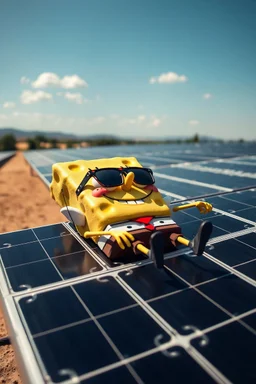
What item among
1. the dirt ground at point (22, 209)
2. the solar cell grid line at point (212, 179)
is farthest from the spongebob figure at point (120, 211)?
the solar cell grid line at point (212, 179)

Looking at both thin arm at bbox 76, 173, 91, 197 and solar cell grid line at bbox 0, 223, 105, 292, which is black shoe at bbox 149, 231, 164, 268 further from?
thin arm at bbox 76, 173, 91, 197

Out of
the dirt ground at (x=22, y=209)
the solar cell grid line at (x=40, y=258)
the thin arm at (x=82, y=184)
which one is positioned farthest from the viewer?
the dirt ground at (x=22, y=209)

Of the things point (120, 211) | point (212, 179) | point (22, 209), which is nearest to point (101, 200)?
point (120, 211)

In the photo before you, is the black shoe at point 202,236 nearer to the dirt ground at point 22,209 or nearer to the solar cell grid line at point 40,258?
the solar cell grid line at point 40,258

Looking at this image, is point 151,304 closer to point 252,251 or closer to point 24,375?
point 24,375

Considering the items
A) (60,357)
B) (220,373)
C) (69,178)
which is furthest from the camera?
(69,178)

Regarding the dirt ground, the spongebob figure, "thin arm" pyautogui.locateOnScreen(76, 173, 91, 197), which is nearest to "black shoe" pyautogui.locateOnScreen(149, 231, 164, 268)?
the spongebob figure

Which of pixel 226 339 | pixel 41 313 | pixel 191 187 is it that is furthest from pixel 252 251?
pixel 191 187
